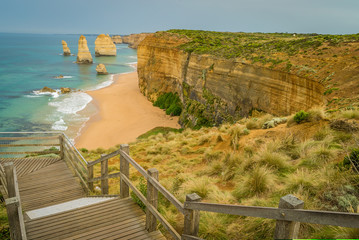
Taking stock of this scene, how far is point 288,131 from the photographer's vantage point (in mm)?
9203

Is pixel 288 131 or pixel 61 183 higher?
pixel 288 131

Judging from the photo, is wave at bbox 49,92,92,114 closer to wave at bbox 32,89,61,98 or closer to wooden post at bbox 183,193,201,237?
wave at bbox 32,89,61,98

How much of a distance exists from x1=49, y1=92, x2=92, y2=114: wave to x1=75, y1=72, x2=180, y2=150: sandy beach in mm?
1968

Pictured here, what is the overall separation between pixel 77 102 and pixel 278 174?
3829cm

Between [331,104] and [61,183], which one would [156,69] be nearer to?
[331,104]

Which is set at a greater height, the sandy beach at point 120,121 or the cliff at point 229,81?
the cliff at point 229,81

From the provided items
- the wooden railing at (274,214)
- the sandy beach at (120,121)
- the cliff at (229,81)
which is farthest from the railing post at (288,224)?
the sandy beach at (120,121)

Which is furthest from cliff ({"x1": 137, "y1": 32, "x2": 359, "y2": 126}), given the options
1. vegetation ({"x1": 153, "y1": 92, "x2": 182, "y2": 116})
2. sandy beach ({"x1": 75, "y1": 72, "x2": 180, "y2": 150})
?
sandy beach ({"x1": 75, "y1": 72, "x2": 180, "y2": 150})

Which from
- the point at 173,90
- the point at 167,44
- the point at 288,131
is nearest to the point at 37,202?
the point at 288,131

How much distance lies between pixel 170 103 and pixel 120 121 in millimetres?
6332

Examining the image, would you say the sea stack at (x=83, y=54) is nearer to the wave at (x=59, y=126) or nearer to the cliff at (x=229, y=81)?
the cliff at (x=229, y=81)

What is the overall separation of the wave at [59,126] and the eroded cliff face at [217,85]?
38.3ft

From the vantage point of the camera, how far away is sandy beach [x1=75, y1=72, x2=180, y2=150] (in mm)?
24312

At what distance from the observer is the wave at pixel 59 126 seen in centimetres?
2842
